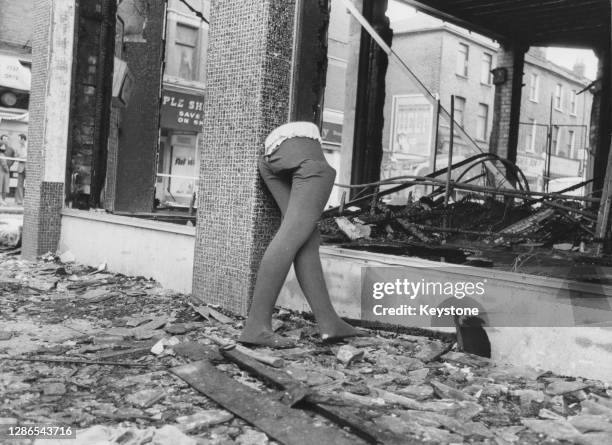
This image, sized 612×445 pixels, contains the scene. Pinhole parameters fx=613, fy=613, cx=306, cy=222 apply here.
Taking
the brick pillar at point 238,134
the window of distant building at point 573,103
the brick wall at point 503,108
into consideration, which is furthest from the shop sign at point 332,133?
the brick pillar at point 238,134

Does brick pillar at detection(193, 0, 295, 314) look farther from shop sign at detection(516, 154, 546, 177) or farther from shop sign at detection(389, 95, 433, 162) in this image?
shop sign at detection(516, 154, 546, 177)

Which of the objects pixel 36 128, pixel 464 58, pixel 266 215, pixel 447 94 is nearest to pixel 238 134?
pixel 266 215

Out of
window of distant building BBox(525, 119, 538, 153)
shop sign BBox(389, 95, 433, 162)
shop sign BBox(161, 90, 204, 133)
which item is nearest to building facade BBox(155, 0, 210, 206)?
shop sign BBox(161, 90, 204, 133)

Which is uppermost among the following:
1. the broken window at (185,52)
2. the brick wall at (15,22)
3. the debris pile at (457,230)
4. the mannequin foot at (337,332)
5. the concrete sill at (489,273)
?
the broken window at (185,52)

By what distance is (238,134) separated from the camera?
20.8 feet

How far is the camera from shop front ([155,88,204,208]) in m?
26.1

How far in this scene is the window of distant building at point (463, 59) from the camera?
116 ft

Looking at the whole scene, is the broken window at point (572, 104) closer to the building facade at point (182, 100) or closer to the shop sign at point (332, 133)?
the shop sign at point (332, 133)

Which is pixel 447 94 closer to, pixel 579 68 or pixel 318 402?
pixel 579 68

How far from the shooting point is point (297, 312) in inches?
253

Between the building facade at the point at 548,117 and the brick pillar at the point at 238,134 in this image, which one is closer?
the brick pillar at the point at 238,134

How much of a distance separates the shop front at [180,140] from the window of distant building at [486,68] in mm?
18423

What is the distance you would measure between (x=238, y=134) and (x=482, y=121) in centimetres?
3340

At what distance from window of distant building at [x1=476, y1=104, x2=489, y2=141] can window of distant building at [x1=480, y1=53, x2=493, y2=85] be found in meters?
1.49
